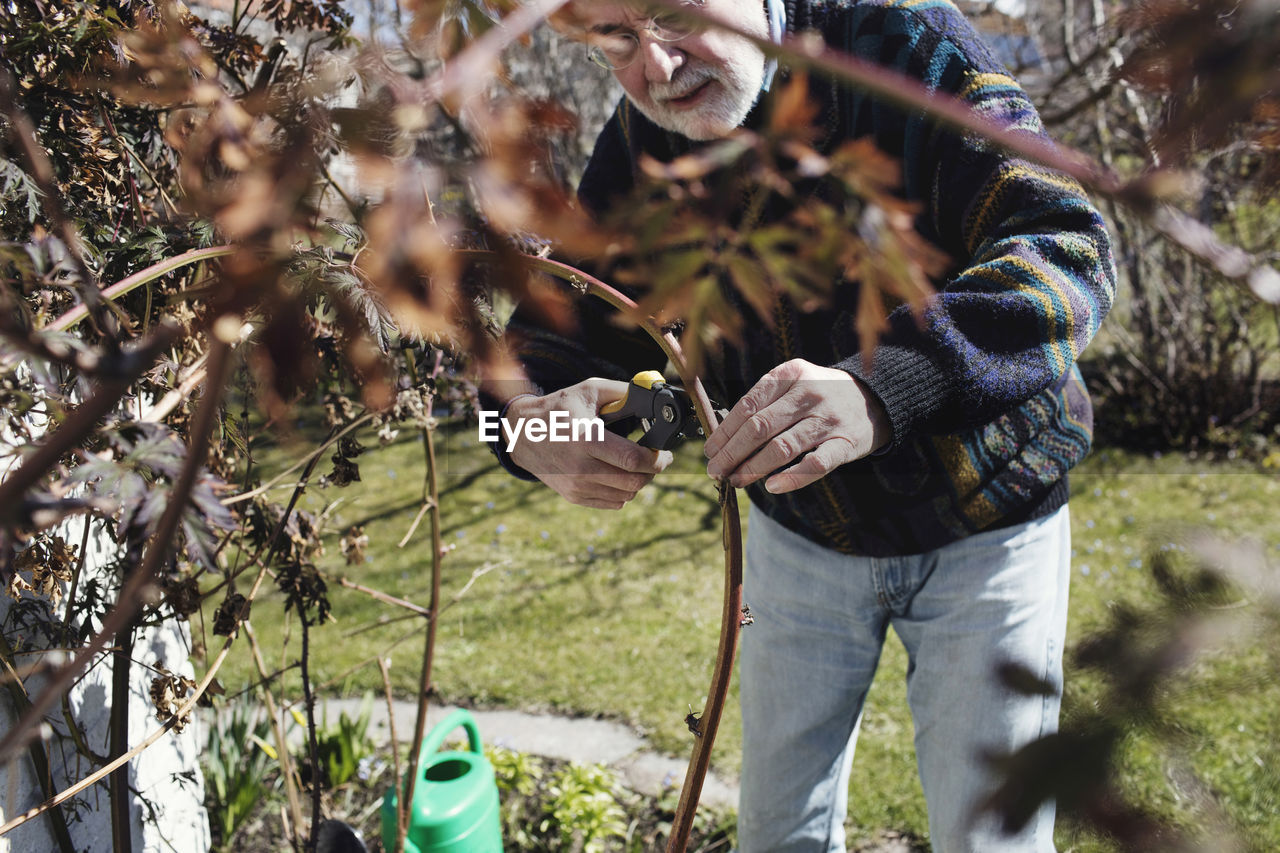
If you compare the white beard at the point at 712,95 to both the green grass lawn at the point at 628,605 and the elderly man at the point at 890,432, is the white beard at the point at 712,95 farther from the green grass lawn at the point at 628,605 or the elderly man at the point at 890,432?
the green grass lawn at the point at 628,605

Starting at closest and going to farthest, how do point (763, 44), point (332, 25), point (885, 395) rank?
point (763, 44), point (885, 395), point (332, 25)

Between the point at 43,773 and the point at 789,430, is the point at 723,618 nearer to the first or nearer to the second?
the point at 789,430

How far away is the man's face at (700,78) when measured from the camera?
1553 mm

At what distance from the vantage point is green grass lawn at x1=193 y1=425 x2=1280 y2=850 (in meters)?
2.59

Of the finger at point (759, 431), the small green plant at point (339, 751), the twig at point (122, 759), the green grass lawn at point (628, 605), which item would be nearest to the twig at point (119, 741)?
the twig at point (122, 759)

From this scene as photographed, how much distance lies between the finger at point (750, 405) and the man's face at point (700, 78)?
61 cm

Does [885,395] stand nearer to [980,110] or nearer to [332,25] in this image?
[980,110]

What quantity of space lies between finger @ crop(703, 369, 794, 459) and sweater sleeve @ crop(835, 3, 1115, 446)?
13 cm

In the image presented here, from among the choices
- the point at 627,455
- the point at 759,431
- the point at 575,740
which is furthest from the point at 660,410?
the point at 575,740

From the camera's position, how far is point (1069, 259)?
1.35m

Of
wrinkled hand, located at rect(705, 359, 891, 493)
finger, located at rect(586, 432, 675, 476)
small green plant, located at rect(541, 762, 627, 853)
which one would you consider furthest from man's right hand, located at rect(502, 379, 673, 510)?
small green plant, located at rect(541, 762, 627, 853)

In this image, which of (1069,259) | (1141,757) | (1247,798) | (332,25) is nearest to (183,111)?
(332,25)

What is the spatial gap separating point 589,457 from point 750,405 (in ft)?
1.13

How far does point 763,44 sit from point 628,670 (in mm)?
3044
